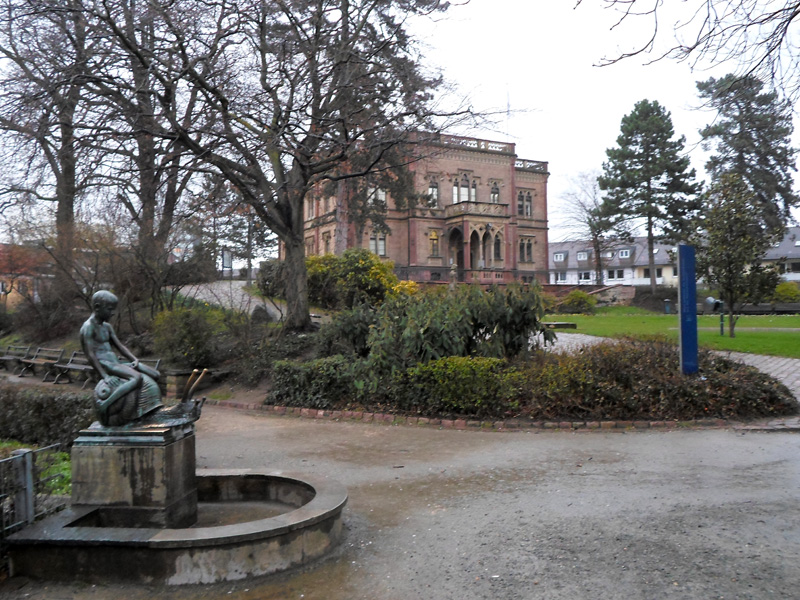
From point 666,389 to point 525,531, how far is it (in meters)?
5.61

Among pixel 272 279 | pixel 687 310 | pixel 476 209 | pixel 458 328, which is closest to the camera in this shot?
pixel 687 310

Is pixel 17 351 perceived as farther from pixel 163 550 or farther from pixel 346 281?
pixel 163 550

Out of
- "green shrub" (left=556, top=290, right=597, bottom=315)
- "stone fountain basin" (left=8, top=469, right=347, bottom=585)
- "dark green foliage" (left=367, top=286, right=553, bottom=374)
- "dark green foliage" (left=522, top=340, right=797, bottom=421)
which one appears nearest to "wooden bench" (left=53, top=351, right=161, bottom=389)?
"dark green foliage" (left=367, top=286, right=553, bottom=374)

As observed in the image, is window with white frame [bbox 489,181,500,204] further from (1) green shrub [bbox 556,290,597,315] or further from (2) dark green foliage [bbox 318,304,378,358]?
(2) dark green foliage [bbox 318,304,378,358]

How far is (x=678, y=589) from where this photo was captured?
3.98 meters

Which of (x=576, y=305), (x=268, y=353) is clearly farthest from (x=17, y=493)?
(x=576, y=305)

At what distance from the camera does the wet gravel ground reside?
13.5ft

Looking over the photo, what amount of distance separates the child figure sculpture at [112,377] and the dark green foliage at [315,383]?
635 centimetres

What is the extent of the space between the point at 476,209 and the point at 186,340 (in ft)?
128

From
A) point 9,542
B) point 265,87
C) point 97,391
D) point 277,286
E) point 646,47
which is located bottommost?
point 9,542

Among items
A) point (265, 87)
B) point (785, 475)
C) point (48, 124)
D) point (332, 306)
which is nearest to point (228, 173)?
point (265, 87)

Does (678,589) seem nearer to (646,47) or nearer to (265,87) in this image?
(646,47)

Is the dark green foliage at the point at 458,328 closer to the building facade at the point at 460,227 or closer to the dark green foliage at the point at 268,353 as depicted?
the dark green foliage at the point at 268,353

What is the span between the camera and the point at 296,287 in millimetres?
16422
